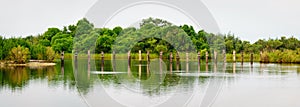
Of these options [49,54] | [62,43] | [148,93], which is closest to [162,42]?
[49,54]

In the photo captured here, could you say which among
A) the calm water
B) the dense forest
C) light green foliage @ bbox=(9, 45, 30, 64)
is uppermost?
the dense forest

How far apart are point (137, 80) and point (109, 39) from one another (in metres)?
28.2

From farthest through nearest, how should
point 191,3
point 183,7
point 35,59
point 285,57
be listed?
point 285,57
point 35,59
point 183,7
point 191,3

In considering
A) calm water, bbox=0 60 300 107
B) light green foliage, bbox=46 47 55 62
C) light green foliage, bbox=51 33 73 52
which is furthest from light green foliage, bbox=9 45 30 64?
light green foliage, bbox=51 33 73 52

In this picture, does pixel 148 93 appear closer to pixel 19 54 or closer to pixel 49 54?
pixel 19 54

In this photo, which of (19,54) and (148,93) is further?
(19,54)

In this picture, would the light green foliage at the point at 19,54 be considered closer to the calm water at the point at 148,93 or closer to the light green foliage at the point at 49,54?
the light green foliage at the point at 49,54

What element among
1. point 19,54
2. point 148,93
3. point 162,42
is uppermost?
point 162,42

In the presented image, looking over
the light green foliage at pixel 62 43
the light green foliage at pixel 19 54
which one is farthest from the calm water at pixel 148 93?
the light green foliage at pixel 62 43

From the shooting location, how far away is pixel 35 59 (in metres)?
33.8

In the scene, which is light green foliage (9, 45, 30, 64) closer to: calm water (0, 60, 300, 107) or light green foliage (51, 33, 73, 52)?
calm water (0, 60, 300, 107)

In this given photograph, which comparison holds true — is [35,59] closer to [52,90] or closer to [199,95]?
[52,90]

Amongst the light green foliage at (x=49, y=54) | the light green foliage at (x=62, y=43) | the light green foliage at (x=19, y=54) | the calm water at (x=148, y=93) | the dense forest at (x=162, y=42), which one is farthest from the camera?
the light green foliage at (x=62, y=43)

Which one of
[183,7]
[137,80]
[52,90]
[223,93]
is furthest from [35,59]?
[223,93]
